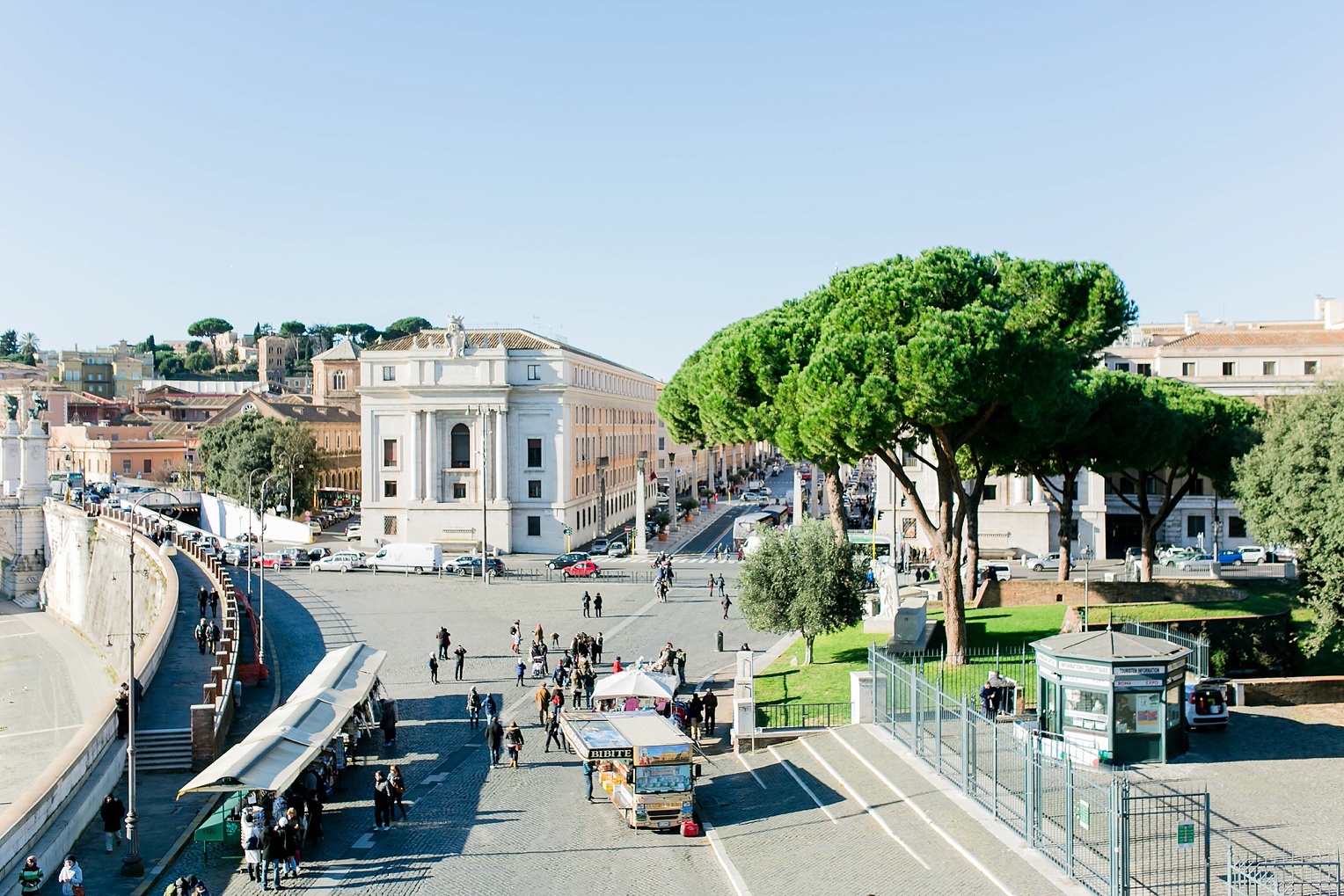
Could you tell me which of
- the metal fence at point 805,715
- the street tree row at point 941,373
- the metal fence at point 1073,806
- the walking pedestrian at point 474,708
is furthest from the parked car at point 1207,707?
the walking pedestrian at point 474,708

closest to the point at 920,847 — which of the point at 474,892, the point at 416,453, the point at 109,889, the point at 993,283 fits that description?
the point at 474,892

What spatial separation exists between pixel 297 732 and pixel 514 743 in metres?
4.52

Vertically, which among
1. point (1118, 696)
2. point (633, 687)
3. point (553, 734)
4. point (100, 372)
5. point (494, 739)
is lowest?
point (553, 734)

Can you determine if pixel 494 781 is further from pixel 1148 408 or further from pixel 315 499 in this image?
pixel 315 499

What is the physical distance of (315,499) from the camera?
84375mm

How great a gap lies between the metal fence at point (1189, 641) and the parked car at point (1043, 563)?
19.9 meters

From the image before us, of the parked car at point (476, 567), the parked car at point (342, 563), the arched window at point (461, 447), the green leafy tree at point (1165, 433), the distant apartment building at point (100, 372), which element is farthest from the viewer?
the distant apartment building at point (100, 372)

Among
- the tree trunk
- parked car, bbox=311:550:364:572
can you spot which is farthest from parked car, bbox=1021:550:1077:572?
parked car, bbox=311:550:364:572

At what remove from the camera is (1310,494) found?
2469 centimetres

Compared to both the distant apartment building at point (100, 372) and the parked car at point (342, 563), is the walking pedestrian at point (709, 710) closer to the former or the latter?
the parked car at point (342, 563)

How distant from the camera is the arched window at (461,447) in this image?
200ft

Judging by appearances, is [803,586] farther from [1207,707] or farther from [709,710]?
[1207,707]

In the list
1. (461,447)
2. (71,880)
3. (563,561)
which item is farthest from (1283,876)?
(461,447)

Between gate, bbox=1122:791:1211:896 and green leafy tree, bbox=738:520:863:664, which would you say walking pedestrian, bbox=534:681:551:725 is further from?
gate, bbox=1122:791:1211:896
